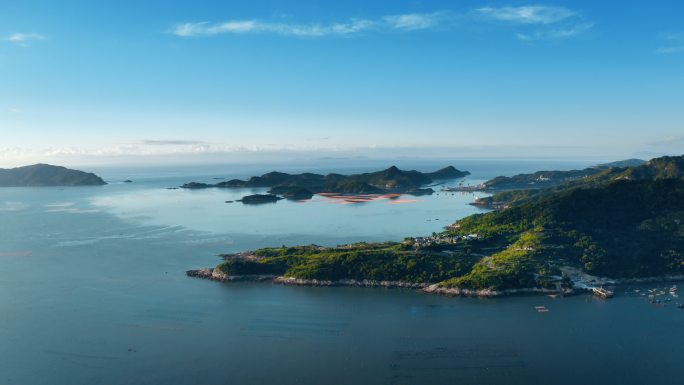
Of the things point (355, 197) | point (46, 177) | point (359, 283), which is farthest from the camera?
point (46, 177)

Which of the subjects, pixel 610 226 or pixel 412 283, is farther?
pixel 610 226

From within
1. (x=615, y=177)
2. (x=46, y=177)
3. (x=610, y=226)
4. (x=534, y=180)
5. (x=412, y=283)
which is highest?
(x=46, y=177)

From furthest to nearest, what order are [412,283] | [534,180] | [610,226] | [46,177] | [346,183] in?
1. [46,177]
2. [534,180]
3. [346,183]
4. [610,226]
5. [412,283]

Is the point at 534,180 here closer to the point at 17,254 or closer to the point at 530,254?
the point at 530,254

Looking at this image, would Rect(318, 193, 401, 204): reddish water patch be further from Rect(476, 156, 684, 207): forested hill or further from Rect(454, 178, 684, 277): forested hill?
Rect(454, 178, 684, 277): forested hill

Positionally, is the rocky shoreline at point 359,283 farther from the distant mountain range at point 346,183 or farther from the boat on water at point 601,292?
the distant mountain range at point 346,183

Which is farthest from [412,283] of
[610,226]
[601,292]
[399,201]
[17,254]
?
[399,201]

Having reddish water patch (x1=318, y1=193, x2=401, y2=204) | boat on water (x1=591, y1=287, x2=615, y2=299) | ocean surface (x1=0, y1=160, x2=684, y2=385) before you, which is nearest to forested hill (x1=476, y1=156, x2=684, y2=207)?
reddish water patch (x1=318, y1=193, x2=401, y2=204)
